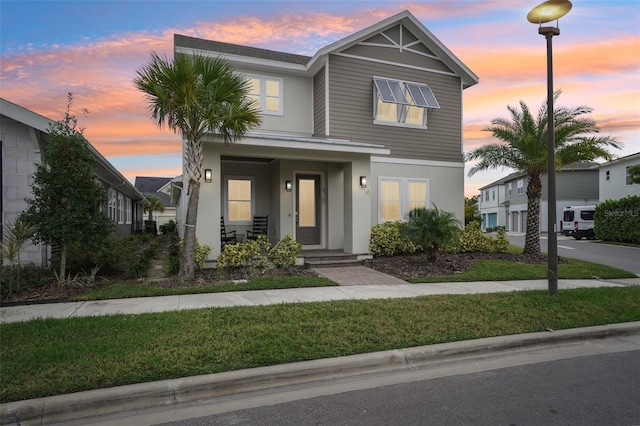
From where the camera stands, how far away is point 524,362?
4.87 m

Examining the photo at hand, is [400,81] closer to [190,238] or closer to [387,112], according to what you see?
[387,112]

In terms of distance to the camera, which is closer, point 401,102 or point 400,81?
point 401,102

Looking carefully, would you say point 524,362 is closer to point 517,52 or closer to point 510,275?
point 510,275

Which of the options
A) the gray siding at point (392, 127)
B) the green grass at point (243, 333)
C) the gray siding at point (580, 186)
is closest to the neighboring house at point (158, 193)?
the gray siding at point (392, 127)

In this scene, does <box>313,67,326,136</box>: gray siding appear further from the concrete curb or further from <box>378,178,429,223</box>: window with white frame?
the concrete curb

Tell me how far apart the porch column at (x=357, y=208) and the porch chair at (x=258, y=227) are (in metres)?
2.97

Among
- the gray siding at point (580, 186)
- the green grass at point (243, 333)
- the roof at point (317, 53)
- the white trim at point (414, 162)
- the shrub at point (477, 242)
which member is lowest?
the green grass at point (243, 333)

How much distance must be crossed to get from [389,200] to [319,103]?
4172 millimetres

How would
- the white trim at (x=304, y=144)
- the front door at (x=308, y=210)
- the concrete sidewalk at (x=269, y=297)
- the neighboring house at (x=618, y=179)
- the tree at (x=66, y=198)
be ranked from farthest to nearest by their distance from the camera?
1. the neighboring house at (x=618, y=179)
2. the front door at (x=308, y=210)
3. the white trim at (x=304, y=144)
4. the tree at (x=66, y=198)
5. the concrete sidewalk at (x=269, y=297)

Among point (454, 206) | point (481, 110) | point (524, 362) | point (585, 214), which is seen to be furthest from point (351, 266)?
point (585, 214)

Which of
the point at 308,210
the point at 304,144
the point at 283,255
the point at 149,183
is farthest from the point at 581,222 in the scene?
the point at 149,183

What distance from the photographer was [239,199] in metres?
13.5

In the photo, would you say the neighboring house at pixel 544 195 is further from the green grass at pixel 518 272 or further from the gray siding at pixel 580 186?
the green grass at pixel 518 272

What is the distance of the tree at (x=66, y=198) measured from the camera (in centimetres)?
763
